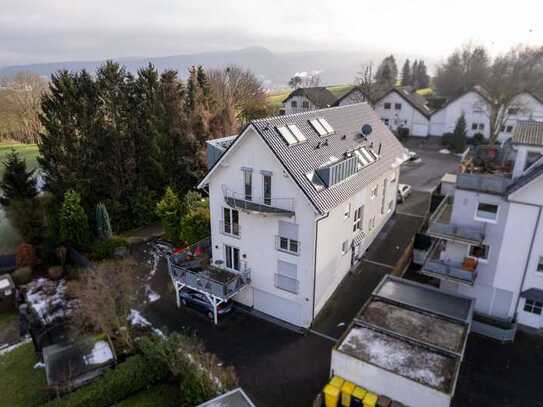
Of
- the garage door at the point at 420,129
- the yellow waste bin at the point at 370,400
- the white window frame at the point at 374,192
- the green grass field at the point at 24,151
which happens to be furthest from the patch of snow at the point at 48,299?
the garage door at the point at 420,129

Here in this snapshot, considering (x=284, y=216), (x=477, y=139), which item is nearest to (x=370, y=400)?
(x=284, y=216)

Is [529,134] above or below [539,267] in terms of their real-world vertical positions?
above

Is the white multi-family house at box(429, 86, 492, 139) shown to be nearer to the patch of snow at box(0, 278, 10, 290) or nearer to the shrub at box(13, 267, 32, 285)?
the shrub at box(13, 267, 32, 285)

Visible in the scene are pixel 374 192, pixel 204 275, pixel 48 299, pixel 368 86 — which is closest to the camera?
pixel 204 275

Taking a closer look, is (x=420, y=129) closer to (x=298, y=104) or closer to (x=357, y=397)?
(x=298, y=104)

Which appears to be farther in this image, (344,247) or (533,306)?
(344,247)

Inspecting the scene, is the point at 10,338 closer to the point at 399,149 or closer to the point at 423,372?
the point at 423,372
